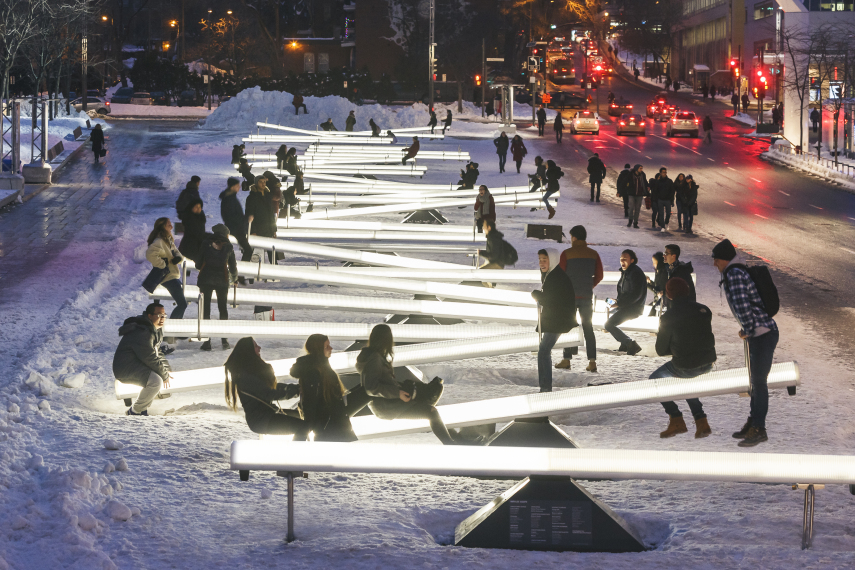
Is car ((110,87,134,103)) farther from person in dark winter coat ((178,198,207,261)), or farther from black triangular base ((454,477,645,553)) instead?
black triangular base ((454,477,645,553))

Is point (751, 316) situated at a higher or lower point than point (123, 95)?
lower

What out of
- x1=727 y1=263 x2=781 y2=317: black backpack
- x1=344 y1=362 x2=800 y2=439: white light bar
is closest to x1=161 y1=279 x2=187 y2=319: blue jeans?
x1=344 y1=362 x2=800 y2=439: white light bar

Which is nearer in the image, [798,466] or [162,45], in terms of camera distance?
[798,466]

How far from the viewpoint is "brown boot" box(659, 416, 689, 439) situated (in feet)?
31.8

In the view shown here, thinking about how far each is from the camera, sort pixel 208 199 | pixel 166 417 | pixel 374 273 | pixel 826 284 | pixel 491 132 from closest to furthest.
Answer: pixel 166 417 < pixel 374 273 < pixel 826 284 < pixel 208 199 < pixel 491 132

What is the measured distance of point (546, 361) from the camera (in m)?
11.1

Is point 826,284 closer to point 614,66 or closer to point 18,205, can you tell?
point 18,205

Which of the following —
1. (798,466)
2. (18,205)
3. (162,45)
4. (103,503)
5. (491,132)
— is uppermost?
(162,45)

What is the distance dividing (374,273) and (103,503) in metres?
8.14

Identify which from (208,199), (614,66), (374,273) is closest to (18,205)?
(208,199)

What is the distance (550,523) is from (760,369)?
2.87 m

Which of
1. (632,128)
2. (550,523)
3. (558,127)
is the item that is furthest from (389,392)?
(632,128)

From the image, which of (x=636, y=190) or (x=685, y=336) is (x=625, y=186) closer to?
(x=636, y=190)

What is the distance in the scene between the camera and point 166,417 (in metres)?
10.2
